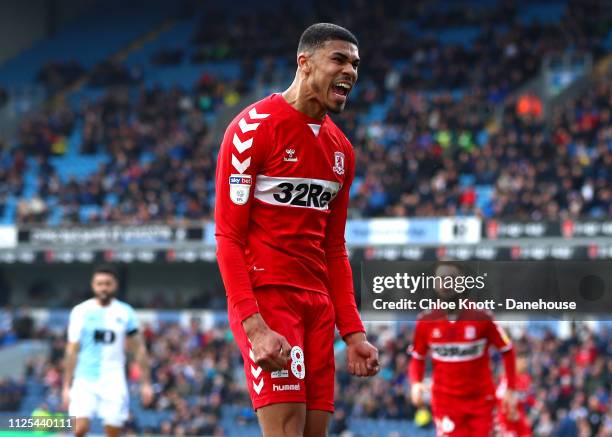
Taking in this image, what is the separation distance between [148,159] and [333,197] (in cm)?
2604

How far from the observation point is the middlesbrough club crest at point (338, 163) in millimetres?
4555

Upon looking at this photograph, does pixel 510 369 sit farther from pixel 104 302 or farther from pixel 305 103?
pixel 305 103

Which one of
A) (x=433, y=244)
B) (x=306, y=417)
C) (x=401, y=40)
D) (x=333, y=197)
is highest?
(x=401, y=40)

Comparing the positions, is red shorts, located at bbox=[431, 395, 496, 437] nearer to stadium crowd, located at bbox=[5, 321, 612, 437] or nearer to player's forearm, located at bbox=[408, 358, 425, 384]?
player's forearm, located at bbox=[408, 358, 425, 384]

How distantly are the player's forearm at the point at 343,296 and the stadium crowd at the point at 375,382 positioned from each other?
9.87 meters

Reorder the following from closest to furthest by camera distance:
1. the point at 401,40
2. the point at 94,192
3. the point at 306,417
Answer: the point at 306,417 < the point at 94,192 < the point at 401,40

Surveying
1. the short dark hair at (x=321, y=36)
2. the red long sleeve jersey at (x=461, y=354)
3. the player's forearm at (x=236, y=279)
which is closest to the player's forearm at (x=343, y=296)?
the player's forearm at (x=236, y=279)

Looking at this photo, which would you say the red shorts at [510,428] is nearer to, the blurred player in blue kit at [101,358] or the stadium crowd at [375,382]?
→ the stadium crowd at [375,382]

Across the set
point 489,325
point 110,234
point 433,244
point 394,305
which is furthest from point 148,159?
point 394,305

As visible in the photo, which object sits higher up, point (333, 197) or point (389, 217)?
point (389, 217)

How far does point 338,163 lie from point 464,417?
15.0 ft

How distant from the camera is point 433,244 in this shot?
22.5m

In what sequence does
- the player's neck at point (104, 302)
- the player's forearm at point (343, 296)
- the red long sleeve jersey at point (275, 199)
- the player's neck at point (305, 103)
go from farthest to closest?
the player's neck at point (104, 302) → the player's forearm at point (343, 296) → the player's neck at point (305, 103) → the red long sleeve jersey at point (275, 199)

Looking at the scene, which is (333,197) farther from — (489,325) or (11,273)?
(11,273)
